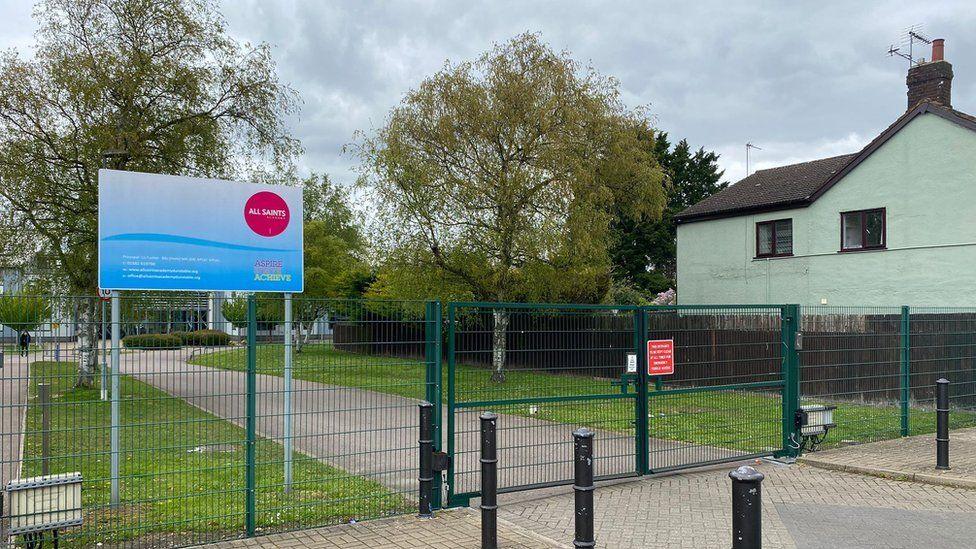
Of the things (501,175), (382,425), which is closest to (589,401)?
(382,425)

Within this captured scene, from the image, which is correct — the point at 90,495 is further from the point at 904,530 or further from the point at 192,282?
the point at 904,530

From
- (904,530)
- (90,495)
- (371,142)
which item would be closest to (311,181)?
(371,142)

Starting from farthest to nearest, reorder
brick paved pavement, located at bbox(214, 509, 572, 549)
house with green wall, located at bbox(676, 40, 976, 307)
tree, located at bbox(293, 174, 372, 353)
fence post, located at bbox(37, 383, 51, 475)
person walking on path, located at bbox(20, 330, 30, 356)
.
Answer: tree, located at bbox(293, 174, 372, 353) < house with green wall, located at bbox(676, 40, 976, 307) < brick paved pavement, located at bbox(214, 509, 572, 549) < fence post, located at bbox(37, 383, 51, 475) < person walking on path, located at bbox(20, 330, 30, 356)

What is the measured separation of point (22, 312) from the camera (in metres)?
5.11

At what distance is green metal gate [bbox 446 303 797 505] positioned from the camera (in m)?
7.44

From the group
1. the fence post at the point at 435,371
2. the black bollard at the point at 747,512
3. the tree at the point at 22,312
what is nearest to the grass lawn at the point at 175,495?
the tree at the point at 22,312

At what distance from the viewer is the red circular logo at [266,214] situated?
759cm

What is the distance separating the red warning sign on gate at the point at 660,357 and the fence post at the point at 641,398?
0.20 ft

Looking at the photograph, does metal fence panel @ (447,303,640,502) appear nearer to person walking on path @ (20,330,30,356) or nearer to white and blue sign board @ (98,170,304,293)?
white and blue sign board @ (98,170,304,293)

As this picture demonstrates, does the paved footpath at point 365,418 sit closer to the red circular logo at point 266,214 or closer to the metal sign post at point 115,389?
the metal sign post at point 115,389

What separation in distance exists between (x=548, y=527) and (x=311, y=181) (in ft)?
119

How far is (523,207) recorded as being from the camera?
20.4m

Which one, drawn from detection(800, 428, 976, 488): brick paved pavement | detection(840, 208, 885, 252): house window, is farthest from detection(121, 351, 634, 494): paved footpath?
detection(840, 208, 885, 252): house window

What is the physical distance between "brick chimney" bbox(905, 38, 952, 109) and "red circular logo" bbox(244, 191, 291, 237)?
20.4 m
